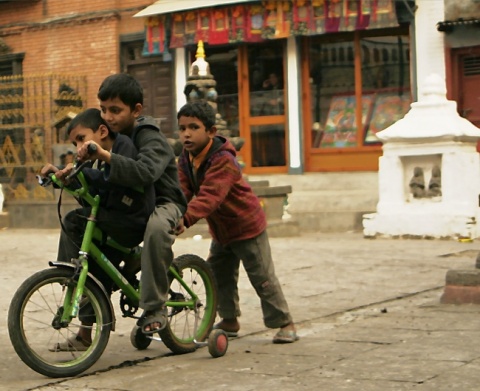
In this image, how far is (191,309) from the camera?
6.38 m

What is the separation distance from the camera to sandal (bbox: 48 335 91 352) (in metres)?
5.78

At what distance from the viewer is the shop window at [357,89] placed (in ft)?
63.9

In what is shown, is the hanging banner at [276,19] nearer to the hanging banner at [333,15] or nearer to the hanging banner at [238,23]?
the hanging banner at [238,23]

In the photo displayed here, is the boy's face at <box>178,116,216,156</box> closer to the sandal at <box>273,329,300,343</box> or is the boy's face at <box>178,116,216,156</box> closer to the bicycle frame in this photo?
the bicycle frame

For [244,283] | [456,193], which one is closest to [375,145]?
[456,193]

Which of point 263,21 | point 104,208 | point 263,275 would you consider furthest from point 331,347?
point 263,21

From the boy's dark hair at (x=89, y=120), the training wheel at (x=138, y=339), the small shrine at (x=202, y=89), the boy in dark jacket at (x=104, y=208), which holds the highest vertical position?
the small shrine at (x=202, y=89)

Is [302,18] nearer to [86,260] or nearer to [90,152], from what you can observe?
[86,260]

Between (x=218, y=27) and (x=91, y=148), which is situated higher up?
(x=218, y=27)

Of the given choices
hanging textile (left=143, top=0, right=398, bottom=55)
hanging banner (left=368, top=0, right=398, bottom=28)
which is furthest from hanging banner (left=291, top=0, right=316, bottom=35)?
hanging banner (left=368, top=0, right=398, bottom=28)

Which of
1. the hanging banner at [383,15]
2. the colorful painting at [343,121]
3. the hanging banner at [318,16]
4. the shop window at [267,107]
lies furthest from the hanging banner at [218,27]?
the hanging banner at [383,15]

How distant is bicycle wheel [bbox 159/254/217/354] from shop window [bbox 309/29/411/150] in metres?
13.2

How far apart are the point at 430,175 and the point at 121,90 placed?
30.1 feet

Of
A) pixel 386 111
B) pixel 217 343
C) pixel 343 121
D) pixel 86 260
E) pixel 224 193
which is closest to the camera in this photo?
pixel 86 260
